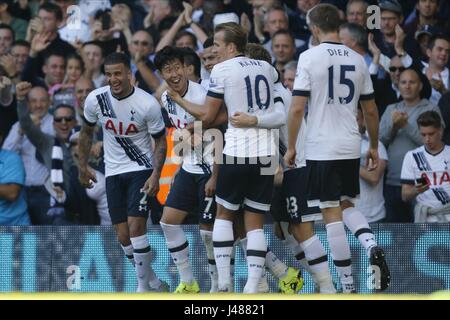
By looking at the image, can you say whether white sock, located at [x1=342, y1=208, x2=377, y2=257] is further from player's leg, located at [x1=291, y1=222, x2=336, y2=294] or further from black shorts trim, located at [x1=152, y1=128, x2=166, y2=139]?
black shorts trim, located at [x1=152, y1=128, x2=166, y2=139]

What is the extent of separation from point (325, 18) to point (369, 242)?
1.72 m

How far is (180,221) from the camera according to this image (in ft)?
32.4

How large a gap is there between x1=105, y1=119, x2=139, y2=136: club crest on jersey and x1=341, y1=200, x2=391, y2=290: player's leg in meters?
1.99

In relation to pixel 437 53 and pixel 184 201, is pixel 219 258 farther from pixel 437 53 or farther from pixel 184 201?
pixel 437 53

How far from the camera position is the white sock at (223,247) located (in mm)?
9031

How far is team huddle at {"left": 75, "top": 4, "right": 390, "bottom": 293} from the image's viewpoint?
8883mm

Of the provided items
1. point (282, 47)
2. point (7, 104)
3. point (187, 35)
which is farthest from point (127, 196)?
point (7, 104)

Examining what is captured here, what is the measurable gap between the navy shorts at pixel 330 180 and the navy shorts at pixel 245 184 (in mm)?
305

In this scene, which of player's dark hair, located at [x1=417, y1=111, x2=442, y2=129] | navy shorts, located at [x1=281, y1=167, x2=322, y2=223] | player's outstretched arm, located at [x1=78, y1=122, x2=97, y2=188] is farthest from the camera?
player's dark hair, located at [x1=417, y1=111, x2=442, y2=129]

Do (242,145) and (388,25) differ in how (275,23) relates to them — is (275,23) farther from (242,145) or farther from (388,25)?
(242,145)

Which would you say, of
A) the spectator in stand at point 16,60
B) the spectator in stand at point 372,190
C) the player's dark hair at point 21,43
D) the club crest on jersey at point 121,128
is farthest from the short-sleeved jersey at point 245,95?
the player's dark hair at point 21,43

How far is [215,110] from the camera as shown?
29.2ft

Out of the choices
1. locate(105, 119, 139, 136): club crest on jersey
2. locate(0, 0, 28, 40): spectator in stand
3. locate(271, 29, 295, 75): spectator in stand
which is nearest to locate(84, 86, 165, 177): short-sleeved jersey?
locate(105, 119, 139, 136): club crest on jersey

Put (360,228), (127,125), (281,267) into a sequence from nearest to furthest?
(360,228), (281,267), (127,125)
